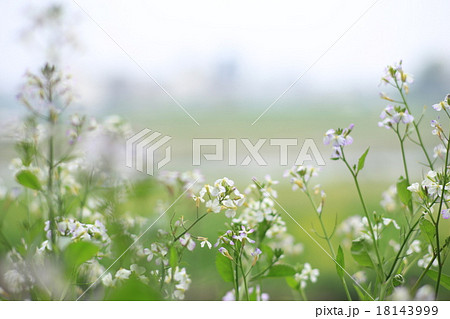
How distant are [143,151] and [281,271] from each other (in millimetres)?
387

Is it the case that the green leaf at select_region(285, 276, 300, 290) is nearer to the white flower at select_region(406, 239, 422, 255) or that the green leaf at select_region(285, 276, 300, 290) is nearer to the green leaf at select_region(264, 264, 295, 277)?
the green leaf at select_region(264, 264, 295, 277)

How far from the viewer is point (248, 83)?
116cm

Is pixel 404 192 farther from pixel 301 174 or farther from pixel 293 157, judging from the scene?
pixel 293 157

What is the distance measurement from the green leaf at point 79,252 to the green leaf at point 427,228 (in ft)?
1.35

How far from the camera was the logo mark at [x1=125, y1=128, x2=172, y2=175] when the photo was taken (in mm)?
860

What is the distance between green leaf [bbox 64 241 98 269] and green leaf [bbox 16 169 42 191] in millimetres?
135

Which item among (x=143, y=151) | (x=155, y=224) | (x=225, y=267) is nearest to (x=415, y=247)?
(x=225, y=267)

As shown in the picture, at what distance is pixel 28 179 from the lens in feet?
2.10

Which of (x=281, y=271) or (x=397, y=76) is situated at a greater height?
(x=397, y=76)

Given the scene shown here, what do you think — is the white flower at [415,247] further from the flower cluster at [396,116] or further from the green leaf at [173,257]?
the green leaf at [173,257]

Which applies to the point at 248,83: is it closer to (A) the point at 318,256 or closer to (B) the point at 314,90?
(B) the point at 314,90

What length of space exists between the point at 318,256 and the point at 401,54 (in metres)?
0.50

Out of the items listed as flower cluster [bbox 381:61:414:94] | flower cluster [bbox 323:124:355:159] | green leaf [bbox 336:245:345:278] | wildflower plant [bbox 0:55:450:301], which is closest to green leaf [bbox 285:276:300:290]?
wildflower plant [bbox 0:55:450:301]

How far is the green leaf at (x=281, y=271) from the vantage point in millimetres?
663
